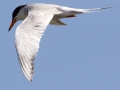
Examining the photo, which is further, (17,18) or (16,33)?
(17,18)

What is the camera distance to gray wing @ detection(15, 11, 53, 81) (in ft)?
34.8

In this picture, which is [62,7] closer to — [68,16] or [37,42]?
[68,16]

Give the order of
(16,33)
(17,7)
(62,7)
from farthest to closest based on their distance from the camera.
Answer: (17,7) → (62,7) → (16,33)

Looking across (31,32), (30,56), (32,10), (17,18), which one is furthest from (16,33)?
(17,18)

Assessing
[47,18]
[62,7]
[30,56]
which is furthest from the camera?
[62,7]

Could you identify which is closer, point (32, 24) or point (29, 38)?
point (29, 38)

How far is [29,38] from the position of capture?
11320 millimetres

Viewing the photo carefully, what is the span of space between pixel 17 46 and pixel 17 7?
3.66 meters

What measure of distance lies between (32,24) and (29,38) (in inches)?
38.2

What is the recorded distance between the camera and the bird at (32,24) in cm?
1070

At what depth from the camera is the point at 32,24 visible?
1224 cm

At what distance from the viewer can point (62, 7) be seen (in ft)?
44.9

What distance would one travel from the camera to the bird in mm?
10695

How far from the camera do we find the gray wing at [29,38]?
1061 cm
